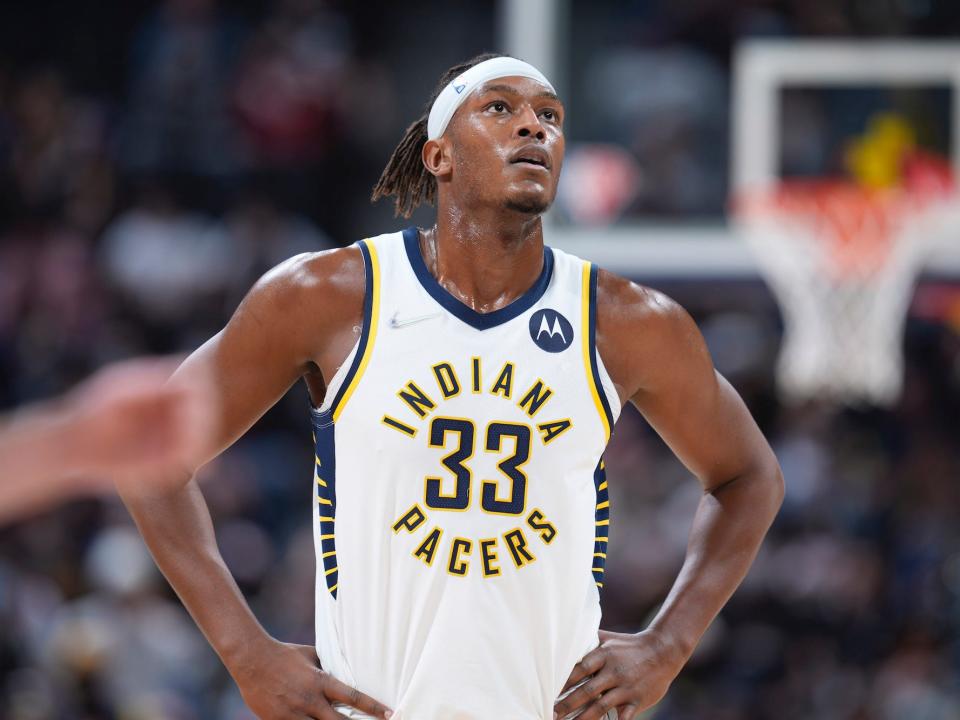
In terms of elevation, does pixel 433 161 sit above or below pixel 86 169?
above

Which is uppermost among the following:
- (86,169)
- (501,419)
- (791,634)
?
(501,419)

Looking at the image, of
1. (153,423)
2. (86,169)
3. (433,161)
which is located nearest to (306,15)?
(86,169)

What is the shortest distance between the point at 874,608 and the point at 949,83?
361 cm

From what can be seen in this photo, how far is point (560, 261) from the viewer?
3881mm

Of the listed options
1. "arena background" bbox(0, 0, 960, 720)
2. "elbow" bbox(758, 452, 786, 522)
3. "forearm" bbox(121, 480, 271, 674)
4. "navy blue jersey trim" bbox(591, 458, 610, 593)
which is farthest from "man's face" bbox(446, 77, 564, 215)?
"arena background" bbox(0, 0, 960, 720)

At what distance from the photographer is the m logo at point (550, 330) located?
12.1ft

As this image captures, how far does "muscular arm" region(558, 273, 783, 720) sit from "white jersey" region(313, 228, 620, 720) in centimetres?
12

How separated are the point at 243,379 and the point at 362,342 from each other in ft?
1.05

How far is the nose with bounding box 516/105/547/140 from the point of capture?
376 cm

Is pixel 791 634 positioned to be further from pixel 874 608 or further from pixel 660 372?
pixel 660 372

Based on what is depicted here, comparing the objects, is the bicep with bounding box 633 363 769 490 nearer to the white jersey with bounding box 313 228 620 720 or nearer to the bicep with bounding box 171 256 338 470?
the white jersey with bounding box 313 228 620 720

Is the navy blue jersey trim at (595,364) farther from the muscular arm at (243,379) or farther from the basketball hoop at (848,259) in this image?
the basketball hoop at (848,259)

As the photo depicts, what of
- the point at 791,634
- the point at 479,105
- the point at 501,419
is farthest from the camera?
the point at 791,634

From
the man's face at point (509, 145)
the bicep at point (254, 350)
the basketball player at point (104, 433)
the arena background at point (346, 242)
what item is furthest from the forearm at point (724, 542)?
the arena background at point (346, 242)
